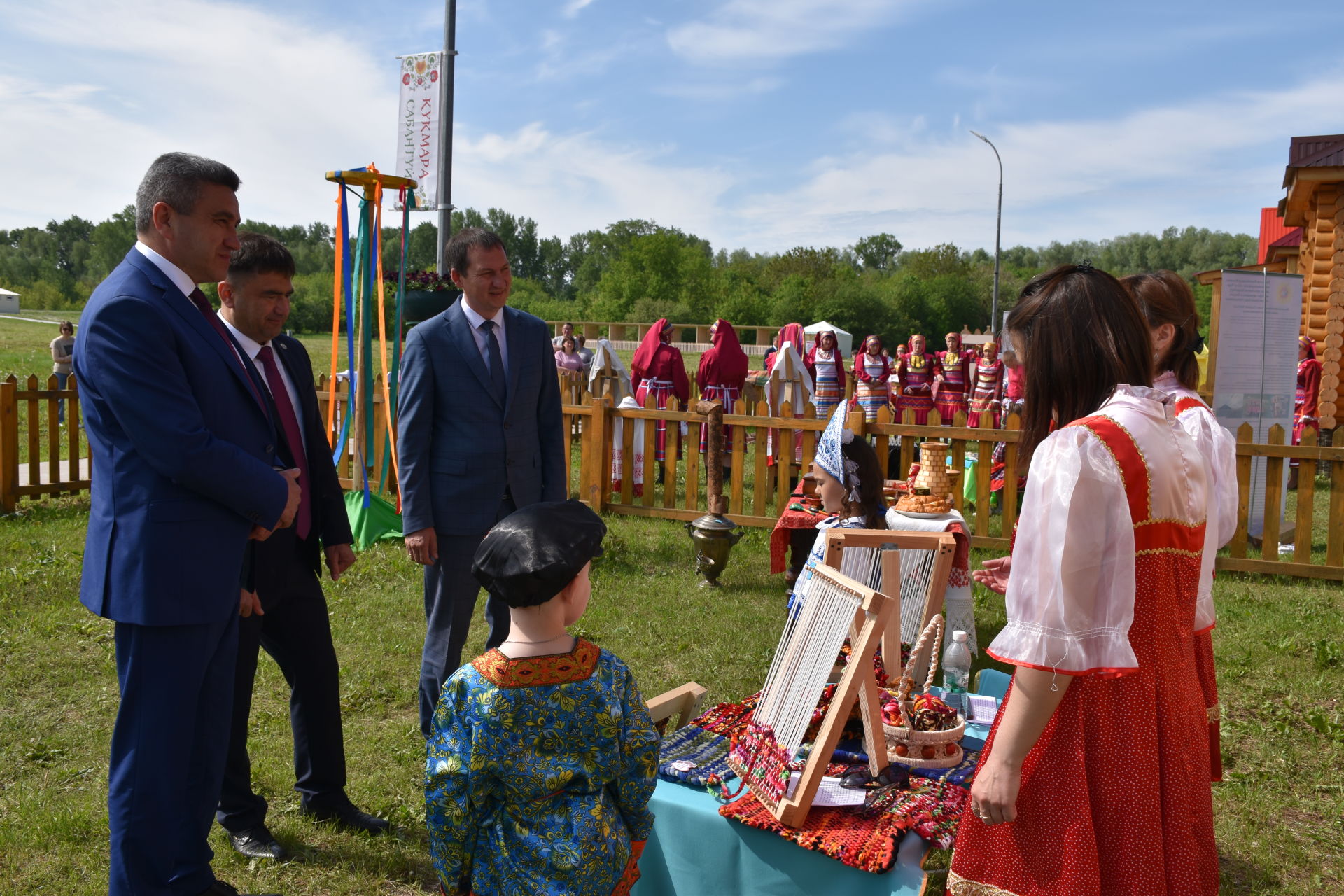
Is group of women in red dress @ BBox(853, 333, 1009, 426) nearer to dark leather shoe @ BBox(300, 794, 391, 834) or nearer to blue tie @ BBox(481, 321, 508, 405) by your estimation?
blue tie @ BBox(481, 321, 508, 405)

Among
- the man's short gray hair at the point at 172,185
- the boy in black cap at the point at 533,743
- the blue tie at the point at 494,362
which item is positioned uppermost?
the man's short gray hair at the point at 172,185

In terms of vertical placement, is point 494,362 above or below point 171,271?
below

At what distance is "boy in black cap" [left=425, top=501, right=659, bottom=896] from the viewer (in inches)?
80.7

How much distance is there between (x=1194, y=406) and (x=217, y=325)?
118 inches

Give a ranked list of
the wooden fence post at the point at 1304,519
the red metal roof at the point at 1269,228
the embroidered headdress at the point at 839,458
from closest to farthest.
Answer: the embroidered headdress at the point at 839,458
the wooden fence post at the point at 1304,519
the red metal roof at the point at 1269,228

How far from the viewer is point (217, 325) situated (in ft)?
8.70

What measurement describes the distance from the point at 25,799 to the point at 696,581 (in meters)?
4.12

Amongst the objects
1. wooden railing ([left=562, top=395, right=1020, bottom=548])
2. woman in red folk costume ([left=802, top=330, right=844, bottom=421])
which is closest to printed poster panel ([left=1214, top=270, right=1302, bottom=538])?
wooden railing ([left=562, top=395, right=1020, bottom=548])

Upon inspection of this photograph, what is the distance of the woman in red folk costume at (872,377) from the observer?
1307 cm

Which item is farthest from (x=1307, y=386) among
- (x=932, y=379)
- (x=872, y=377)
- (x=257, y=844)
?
(x=257, y=844)

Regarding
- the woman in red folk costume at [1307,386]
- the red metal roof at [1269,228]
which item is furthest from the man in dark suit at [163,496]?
the red metal roof at [1269,228]

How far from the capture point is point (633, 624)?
569 centimetres

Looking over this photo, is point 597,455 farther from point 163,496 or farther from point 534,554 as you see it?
point 534,554

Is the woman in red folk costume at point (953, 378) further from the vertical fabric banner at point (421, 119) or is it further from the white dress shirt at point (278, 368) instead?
the white dress shirt at point (278, 368)
